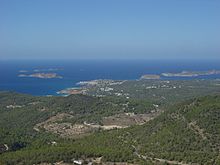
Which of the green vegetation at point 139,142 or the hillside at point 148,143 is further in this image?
the green vegetation at point 139,142

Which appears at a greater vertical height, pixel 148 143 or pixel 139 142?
pixel 148 143

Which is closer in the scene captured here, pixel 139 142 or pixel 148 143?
pixel 148 143

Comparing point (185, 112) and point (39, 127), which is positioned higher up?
point (185, 112)

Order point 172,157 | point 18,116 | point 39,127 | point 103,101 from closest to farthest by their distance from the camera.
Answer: point 172,157 < point 39,127 < point 18,116 < point 103,101

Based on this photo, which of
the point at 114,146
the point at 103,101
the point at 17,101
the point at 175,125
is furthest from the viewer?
the point at 17,101

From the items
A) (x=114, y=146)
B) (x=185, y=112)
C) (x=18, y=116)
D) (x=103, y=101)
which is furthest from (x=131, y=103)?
(x=114, y=146)

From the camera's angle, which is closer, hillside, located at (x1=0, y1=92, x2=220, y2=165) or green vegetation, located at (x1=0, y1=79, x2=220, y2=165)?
hillside, located at (x1=0, y1=92, x2=220, y2=165)

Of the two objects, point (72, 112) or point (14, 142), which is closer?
point (14, 142)

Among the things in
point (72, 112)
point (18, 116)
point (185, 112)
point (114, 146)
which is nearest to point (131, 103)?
point (72, 112)

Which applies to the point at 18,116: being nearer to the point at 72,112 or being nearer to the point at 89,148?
the point at 72,112
